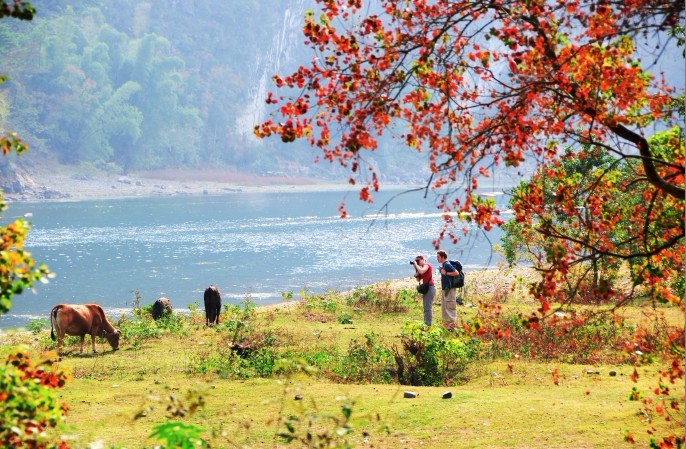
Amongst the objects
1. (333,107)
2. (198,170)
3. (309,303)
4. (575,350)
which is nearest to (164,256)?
(309,303)

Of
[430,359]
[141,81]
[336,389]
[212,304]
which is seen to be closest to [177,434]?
[336,389]

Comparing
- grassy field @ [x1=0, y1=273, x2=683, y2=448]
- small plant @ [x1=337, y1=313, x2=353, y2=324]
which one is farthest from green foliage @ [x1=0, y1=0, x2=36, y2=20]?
small plant @ [x1=337, y1=313, x2=353, y2=324]

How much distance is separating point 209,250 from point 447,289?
154 ft

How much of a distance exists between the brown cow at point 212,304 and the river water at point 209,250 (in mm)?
7017

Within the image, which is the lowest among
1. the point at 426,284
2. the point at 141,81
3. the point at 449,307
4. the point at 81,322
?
the point at 81,322

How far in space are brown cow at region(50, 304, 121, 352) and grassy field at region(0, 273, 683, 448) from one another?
45 cm

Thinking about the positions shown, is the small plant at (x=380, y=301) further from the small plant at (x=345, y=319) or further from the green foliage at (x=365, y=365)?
the green foliage at (x=365, y=365)

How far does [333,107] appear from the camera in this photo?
786cm

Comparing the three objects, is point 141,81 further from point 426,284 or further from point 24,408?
point 24,408

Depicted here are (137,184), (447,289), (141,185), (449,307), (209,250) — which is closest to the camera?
(447,289)

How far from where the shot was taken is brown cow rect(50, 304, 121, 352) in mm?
16547

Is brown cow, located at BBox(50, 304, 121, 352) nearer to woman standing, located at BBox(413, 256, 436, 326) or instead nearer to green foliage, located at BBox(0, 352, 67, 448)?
woman standing, located at BBox(413, 256, 436, 326)

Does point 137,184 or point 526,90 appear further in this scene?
point 137,184

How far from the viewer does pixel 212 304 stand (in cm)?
2038
